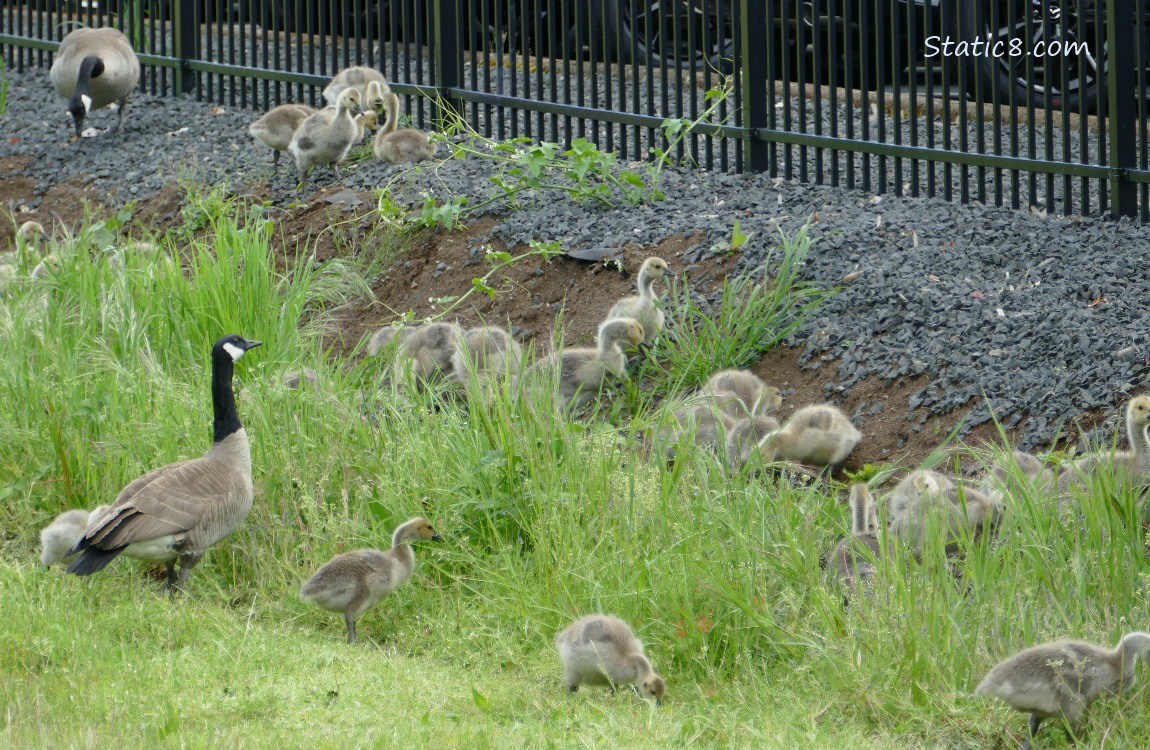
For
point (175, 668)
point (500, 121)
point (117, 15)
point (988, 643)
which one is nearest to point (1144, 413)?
point (988, 643)

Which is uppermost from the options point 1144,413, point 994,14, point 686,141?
point 994,14

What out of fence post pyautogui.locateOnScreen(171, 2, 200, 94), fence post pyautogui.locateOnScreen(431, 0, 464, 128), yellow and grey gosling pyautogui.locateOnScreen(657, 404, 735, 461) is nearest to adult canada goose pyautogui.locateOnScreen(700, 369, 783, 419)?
yellow and grey gosling pyautogui.locateOnScreen(657, 404, 735, 461)

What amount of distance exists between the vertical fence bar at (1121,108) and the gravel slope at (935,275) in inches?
12.6

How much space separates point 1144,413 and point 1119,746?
238 centimetres

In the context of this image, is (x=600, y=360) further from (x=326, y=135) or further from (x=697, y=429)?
(x=326, y=135)

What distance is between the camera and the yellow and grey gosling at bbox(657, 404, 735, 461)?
718cm

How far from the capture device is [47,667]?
583cm

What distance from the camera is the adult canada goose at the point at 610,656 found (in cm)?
548

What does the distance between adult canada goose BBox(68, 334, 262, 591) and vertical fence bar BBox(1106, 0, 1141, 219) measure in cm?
583

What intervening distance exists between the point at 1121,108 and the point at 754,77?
111 inches

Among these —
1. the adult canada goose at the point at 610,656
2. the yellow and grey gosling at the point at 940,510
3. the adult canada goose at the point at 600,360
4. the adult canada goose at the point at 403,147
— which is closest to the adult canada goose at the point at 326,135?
the adult canada goose at the point at 403,147

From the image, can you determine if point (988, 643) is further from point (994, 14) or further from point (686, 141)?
point (686, 141)

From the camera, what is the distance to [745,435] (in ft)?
25.7

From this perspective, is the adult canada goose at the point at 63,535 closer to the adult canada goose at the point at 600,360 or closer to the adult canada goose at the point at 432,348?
the adult canada goose at the point at 432,348
